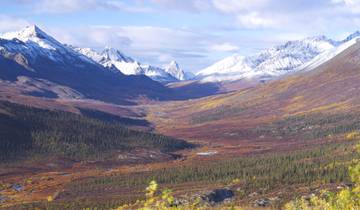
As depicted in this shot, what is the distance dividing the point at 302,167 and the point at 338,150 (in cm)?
3766

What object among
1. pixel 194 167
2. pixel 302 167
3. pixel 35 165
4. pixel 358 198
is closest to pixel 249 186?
pixel 302 167

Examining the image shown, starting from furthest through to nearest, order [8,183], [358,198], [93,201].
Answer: [8,183] < [93,201] < [358,198]

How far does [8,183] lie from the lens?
165m

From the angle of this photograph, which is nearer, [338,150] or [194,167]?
[194,167]

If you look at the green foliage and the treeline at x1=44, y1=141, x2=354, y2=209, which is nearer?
the green foliage

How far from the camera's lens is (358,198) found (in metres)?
22.5

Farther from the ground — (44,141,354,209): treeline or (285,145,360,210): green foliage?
(285,145,360,210): green foliage

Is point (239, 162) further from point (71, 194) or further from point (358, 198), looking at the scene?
point (358, 198)

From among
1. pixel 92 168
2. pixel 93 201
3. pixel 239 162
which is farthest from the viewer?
pixel 92 168

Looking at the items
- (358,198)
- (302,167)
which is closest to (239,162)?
(302,167)

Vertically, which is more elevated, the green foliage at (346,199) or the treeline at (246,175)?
the green foliage at (346,199)

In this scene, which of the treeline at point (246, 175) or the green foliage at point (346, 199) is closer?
the green foliage at point (346, 199)

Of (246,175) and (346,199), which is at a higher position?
(346,199)

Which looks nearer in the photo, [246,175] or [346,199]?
[346,199]
